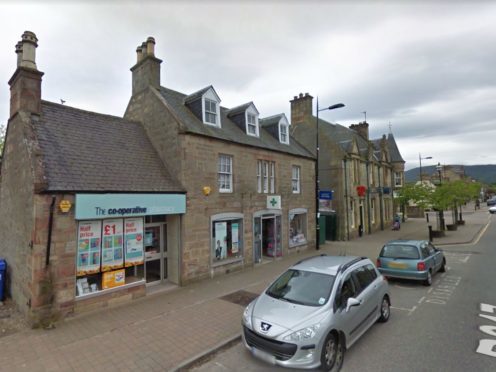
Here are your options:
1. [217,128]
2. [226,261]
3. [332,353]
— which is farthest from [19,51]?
[332,353]

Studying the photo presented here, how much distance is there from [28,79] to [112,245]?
5.65 meters

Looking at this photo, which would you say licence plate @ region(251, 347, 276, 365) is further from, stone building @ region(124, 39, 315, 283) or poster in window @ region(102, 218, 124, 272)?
stone building @ region(124, 39, 315, 283)

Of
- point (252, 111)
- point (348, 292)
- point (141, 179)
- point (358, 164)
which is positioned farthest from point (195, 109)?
point (358, 164)

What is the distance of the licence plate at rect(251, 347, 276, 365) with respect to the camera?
187 inches

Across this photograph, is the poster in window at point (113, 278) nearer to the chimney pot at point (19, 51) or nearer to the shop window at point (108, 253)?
the shop window at point (108, 253)

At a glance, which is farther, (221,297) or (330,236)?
(330,236)

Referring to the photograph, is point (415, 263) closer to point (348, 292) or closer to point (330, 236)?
point (348, 292)

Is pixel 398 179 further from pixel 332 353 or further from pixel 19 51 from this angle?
pixel 19 51

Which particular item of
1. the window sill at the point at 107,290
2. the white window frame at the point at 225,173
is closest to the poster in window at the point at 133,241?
the window sill at the point at 107,290

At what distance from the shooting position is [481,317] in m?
7.05

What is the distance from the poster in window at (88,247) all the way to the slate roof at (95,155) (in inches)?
43.3

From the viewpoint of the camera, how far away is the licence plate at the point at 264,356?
15.6 ft

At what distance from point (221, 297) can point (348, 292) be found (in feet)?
14.9

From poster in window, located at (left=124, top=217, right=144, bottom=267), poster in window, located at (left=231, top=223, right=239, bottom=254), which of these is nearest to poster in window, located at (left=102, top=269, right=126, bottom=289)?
poster in window, located at (left=124, top=217, right=144, bottom=267)
